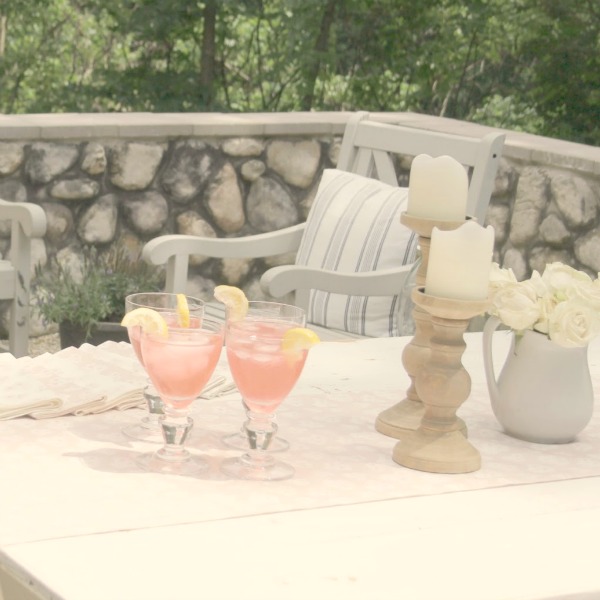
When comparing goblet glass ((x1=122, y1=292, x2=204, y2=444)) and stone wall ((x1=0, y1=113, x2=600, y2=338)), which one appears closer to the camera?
goblet glass ((x1=122, y1=292, x2=204, y2=444))

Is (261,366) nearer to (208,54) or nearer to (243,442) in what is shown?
(243,442)

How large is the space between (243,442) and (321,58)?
5502mm

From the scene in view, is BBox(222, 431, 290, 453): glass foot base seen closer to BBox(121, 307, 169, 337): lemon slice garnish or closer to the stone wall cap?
BBox(121, 307, 169, 337): lemon slice garnish

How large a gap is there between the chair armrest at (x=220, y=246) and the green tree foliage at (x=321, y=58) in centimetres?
355

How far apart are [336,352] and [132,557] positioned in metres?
0.87

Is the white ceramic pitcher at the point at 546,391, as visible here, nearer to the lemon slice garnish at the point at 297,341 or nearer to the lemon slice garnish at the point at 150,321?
the lemon slice garnish at the point at 297,341

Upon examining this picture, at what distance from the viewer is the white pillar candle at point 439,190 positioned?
5.58 feet

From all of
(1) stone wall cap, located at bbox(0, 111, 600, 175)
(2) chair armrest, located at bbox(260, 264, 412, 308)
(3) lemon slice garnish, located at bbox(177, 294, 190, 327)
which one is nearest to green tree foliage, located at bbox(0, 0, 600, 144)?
(1) stone wall cap, located at bbox(0, 111, 600, 175)

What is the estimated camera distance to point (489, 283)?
63.9 inches

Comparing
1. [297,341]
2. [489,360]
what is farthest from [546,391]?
[297,341]

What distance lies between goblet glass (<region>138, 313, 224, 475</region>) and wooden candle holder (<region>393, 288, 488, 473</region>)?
0.23m

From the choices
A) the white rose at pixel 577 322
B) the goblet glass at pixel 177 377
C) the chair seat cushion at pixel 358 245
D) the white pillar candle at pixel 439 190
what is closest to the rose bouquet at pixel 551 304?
the white rose at pixel 577 322

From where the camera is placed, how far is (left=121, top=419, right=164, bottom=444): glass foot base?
158cm

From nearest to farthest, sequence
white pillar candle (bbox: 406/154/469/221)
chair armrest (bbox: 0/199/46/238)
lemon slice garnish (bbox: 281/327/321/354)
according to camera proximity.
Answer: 1. lemon slice garnish (bbox: 281/327/321/354)
2. white pillar candle (bbox: 406/154/469/221)
3. chair armrest (bbox: 0/199/46/238)
